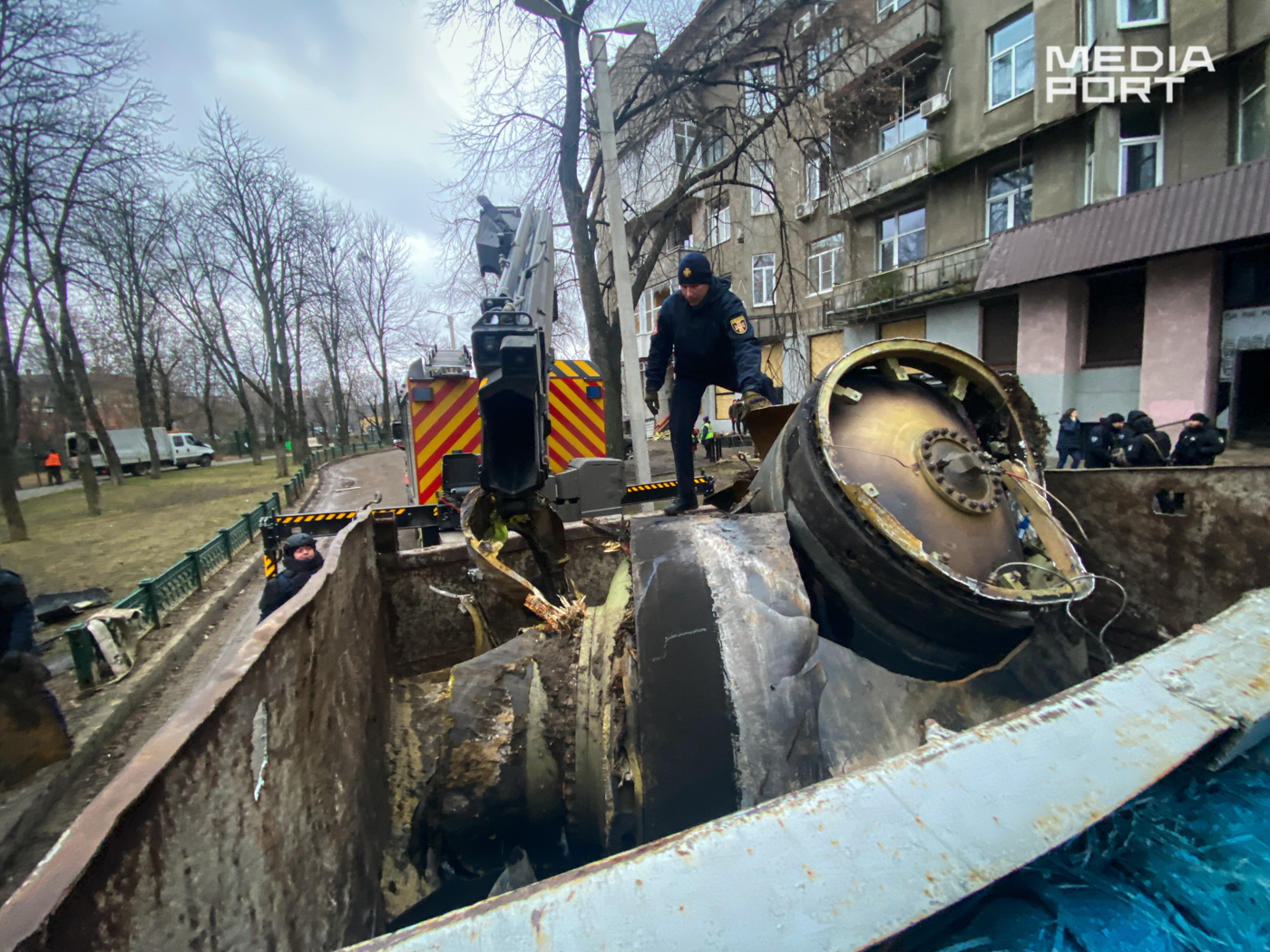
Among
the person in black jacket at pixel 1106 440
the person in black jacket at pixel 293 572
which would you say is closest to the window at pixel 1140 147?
the person in black jacket at pixel 1106 440

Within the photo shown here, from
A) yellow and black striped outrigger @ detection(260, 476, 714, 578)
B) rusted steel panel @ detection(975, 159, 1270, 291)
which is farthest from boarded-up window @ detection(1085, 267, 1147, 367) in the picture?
yellow and black striped outrigger @ detection(260, 476, 714, 578)

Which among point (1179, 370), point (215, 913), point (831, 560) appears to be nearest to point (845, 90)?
point (1179, 370)

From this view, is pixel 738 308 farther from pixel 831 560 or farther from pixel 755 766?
pixel 755 766

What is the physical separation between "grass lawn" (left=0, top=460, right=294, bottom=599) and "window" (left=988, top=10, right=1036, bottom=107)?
765 inches

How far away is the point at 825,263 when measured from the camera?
2069cm

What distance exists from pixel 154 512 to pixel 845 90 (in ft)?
57.1

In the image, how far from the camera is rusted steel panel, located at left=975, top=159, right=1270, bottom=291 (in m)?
9.59

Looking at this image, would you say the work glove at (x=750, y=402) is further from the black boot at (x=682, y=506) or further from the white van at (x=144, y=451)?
the white van at (x=144, y=451)

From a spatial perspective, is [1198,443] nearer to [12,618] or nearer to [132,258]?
[12,618]

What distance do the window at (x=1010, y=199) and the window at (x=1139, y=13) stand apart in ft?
9.54

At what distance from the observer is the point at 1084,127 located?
13.0 m

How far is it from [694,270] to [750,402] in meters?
0.87

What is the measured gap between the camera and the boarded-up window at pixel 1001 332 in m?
14.5

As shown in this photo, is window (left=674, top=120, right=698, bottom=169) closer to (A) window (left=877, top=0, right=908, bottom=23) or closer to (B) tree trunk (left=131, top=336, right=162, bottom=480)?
(A) window (left=877, top=0, right=908, bottom=23)
